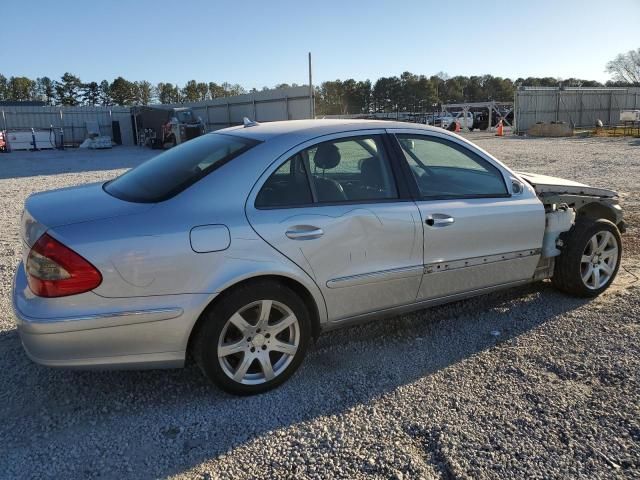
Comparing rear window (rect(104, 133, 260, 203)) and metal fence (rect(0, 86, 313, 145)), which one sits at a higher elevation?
metal fence (rect(0, 86, 313, 145))

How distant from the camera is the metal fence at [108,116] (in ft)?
98.2

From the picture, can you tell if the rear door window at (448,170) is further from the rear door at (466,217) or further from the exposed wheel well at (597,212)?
the exposed wheel well at (597,212)

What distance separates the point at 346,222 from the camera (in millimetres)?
3238

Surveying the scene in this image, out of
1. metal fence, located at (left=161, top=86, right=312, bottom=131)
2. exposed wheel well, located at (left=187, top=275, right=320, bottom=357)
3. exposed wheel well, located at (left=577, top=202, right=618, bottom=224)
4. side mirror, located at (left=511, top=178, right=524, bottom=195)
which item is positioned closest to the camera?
exposed wheel well, located at (left=187, top=275, right=320, bottom=357)

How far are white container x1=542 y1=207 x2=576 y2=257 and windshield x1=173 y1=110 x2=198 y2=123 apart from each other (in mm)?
27571

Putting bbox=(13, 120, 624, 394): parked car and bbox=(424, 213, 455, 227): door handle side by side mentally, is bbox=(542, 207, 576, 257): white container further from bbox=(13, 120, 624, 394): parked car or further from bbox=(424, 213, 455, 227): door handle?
bbox=(424, 213, 455, 227): door handle

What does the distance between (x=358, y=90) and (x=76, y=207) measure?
11333cm

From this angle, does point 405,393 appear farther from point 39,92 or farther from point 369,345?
point 39,92

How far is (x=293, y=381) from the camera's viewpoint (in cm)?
331

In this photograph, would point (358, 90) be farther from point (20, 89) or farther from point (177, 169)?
point (177, 169)

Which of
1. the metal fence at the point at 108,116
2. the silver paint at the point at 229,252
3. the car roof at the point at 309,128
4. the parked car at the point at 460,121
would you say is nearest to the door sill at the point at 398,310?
the silver paint at the point at 229,252

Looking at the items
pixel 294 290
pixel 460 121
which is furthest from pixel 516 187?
pixel 460 121

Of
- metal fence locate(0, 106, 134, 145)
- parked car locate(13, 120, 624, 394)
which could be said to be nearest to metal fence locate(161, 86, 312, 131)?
metal fence locate(0, 106, 134, 145)

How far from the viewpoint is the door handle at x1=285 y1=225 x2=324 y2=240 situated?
3.06 metres
